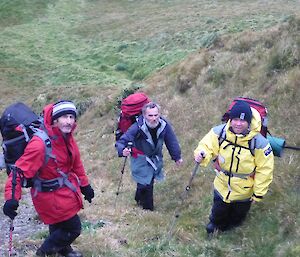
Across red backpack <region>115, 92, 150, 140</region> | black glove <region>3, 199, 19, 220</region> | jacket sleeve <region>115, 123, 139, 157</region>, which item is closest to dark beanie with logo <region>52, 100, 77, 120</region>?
black glove <region>3, 199, 19, 220</region>

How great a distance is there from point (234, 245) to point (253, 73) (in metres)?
6.67

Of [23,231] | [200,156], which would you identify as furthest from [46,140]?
[23,231]

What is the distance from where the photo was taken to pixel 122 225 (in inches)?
320

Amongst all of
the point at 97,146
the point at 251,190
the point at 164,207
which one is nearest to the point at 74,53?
the point at 97,146

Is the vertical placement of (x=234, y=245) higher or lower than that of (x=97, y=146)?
higher

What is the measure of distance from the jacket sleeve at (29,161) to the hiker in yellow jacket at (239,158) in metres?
2.13

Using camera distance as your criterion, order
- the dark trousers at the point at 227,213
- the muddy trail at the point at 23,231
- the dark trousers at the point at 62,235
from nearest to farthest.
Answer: the dark trousers at the point at 62,235, the muddy trail at the point at 23,231, the dark trousers at the point at 227,213

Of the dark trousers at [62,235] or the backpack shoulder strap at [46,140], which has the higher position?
the backpack shoulder strap at [46,140]

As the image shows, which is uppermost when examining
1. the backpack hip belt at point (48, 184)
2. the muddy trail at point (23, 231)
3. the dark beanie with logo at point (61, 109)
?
the dark beanie with logo at point (61, 109)

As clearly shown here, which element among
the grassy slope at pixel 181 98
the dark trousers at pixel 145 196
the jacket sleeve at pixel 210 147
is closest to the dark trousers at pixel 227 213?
the grassy slope at pixel 181 98

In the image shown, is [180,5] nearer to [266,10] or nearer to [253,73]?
[266,10]

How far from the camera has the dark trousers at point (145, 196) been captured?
8977mm

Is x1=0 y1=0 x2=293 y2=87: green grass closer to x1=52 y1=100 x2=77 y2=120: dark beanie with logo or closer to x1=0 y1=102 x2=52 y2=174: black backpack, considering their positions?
x1=52 y1=100 x2=77 y2=120: dark beanie with logo

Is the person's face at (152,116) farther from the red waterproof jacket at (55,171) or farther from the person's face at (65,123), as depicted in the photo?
the person's face at (65,123)
